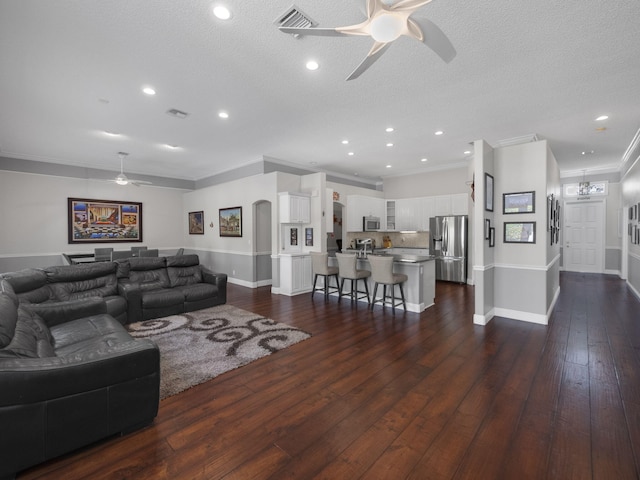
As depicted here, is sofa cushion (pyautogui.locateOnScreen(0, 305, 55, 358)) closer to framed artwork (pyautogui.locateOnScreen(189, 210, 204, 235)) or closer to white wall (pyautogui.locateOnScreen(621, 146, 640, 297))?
framed artwork (pyautogui.locateOnScreen(189, 210, 204, 235))

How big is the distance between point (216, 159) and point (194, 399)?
588cm

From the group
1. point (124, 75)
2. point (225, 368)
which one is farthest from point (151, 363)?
point (124, 75)

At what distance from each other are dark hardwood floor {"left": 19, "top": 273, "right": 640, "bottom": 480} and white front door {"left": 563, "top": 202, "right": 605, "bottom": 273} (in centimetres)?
602

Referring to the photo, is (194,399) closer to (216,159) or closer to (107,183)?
(216,159)

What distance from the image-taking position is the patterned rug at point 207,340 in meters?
2.98

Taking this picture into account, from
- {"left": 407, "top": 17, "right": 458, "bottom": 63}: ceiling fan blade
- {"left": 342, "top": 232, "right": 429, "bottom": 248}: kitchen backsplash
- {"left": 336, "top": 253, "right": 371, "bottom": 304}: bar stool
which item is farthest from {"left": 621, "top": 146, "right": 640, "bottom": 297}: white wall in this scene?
{"left": 407, "top": 17, "right": 458, "bottom": 63}: ceiling fan blade

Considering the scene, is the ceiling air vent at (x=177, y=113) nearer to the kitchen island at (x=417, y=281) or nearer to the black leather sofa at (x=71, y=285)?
the black leather sofa at (x=71, y=285)

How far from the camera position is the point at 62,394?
1791mm

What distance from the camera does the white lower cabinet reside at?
6441 mm

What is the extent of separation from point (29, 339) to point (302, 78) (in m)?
3.50

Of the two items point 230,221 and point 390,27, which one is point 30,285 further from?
point 390,27

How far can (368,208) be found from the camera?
8.75 metres

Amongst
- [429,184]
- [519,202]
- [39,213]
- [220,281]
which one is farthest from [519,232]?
[39,213]

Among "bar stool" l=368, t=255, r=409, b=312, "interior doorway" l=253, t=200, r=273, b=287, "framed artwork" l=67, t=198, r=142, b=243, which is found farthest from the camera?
"framed artwork" l=67, t=198, r=142, b=243
